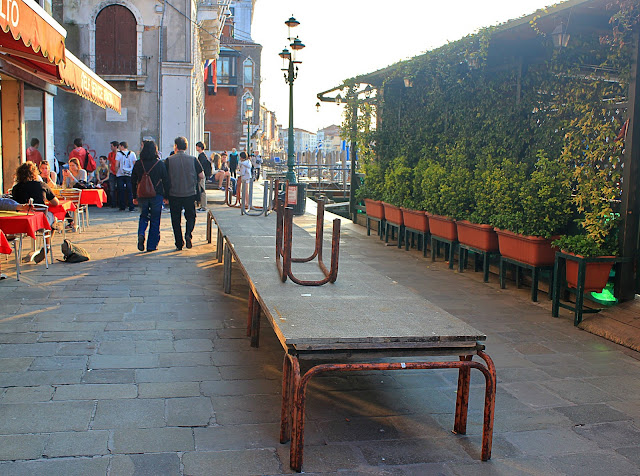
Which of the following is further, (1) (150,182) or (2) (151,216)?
(2) (151,216)

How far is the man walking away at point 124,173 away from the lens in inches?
627

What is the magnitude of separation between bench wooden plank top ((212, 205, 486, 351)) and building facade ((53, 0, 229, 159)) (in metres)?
15.8

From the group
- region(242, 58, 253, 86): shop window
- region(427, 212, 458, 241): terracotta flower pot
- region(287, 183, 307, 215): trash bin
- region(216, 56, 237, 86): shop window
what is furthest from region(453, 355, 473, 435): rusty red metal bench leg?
region(242, 58, 253, 86): shop window

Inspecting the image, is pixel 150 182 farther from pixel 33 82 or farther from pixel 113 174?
pixel 113 174

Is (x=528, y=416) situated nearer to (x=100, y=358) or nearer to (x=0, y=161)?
(x=100, y=358)

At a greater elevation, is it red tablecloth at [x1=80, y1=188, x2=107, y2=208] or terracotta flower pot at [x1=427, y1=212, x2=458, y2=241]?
red tablecloth at [x1=80, y1=188, x2=107, y2=208]

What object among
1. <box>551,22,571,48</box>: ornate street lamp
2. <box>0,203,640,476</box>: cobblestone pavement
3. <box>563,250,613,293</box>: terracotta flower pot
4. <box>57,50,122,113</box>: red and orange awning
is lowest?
<box>0,203,640,476</box>: cobblestone pavement

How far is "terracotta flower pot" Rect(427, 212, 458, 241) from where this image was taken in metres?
9.52

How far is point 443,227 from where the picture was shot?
384 inches

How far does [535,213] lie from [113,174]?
12.4 m

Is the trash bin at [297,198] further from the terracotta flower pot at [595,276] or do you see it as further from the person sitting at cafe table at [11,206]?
the terracotta flower pot at [595,276]

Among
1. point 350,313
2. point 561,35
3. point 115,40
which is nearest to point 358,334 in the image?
point 350,313

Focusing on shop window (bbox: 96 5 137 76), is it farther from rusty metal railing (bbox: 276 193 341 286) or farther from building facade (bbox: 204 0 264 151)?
building facade (bbox: 204 0 264 151)

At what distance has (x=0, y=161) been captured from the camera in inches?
483
